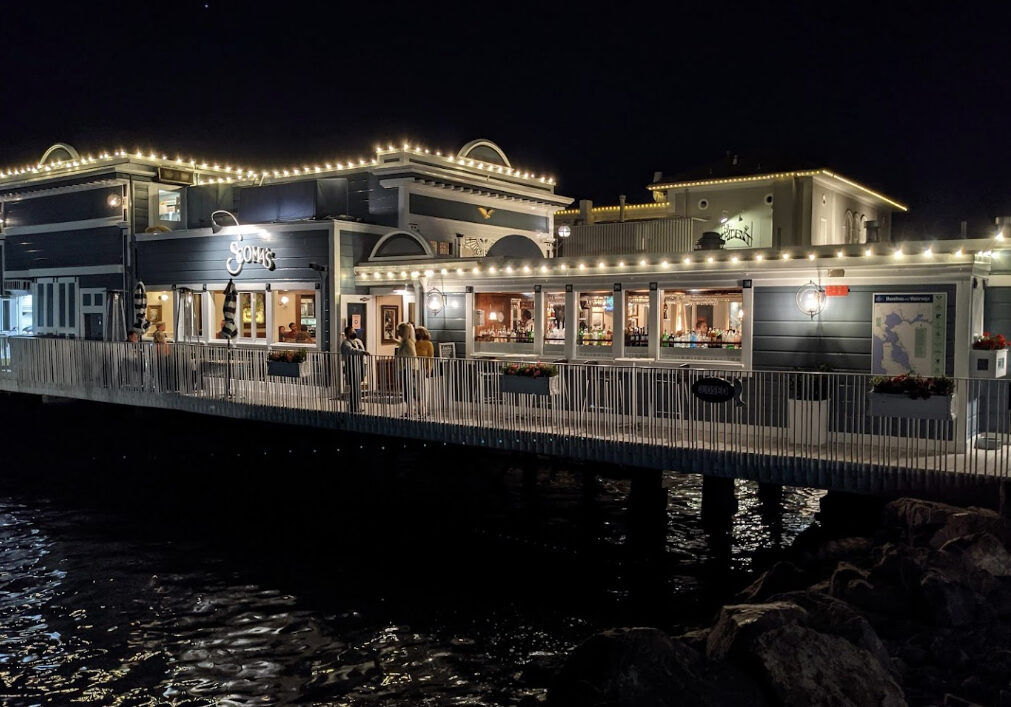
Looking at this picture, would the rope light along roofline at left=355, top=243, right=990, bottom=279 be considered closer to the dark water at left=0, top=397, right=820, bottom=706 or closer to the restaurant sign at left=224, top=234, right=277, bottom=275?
the dark water at left=0, top=397, right=820, bottom=706

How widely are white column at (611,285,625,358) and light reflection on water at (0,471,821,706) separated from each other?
9.47ft

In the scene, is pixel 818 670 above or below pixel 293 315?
below

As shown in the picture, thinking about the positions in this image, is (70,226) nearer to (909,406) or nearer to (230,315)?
(230,315)

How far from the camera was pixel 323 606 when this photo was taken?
44.8ft

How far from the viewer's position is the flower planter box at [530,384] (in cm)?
1549

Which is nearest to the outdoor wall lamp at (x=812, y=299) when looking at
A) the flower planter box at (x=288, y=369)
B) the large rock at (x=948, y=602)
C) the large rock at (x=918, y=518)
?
the large rock at (x=918, y=518)

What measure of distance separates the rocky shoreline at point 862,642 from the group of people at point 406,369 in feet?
25.1

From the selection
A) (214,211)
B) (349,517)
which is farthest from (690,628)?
(214,211)

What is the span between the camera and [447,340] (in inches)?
850

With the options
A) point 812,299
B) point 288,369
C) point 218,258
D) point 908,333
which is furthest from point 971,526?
point 218,258

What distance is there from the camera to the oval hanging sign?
13.9m

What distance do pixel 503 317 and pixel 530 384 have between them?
18.2ft

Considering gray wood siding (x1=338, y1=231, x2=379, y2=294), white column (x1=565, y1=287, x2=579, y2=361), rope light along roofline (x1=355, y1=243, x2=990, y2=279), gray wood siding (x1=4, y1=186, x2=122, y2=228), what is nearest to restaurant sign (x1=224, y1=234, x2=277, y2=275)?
gray wood siding (x1=338, y1=231, x2=379, y2=294)

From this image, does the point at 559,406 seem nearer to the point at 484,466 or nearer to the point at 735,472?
the point at 735,472
